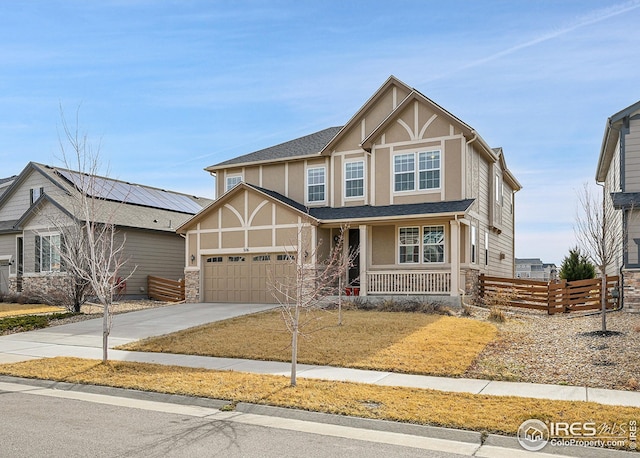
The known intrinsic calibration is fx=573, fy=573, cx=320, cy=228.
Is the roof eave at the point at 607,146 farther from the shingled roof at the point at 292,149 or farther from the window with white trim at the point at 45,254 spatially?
the window with white trim at the point at 45,254

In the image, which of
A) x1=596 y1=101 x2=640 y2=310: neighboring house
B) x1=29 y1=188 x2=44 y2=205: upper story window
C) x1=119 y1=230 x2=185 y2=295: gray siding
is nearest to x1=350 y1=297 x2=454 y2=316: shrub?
x1=596 y1=101 x2=640 y2=310: neighboring house

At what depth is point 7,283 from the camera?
103 ft

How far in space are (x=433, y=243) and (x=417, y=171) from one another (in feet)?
9.74

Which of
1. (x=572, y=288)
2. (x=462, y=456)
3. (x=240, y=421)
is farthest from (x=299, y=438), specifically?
(x=572, y=288)

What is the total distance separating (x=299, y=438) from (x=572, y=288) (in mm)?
16360

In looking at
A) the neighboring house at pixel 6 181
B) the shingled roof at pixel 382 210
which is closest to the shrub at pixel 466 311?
the shingled roof at pixel 382 210

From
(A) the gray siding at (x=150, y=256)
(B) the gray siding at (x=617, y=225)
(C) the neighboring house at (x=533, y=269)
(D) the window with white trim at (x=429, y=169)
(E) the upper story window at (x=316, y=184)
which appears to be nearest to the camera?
(B) the gray siding at (x=617, y=225)

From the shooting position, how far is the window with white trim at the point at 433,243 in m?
22.6

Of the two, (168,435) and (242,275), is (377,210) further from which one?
(168,435)

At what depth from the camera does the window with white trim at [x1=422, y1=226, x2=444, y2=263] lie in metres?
22.6

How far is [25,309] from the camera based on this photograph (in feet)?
81.5

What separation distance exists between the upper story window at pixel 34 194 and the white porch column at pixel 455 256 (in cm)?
2197

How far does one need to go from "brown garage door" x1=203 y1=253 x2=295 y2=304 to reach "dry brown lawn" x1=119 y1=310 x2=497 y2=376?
5518 millimetres

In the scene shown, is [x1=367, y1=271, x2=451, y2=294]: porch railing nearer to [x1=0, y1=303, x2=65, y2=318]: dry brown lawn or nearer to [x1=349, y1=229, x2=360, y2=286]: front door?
[x1=349, y1=229, x2=360, y2=286]: front door
